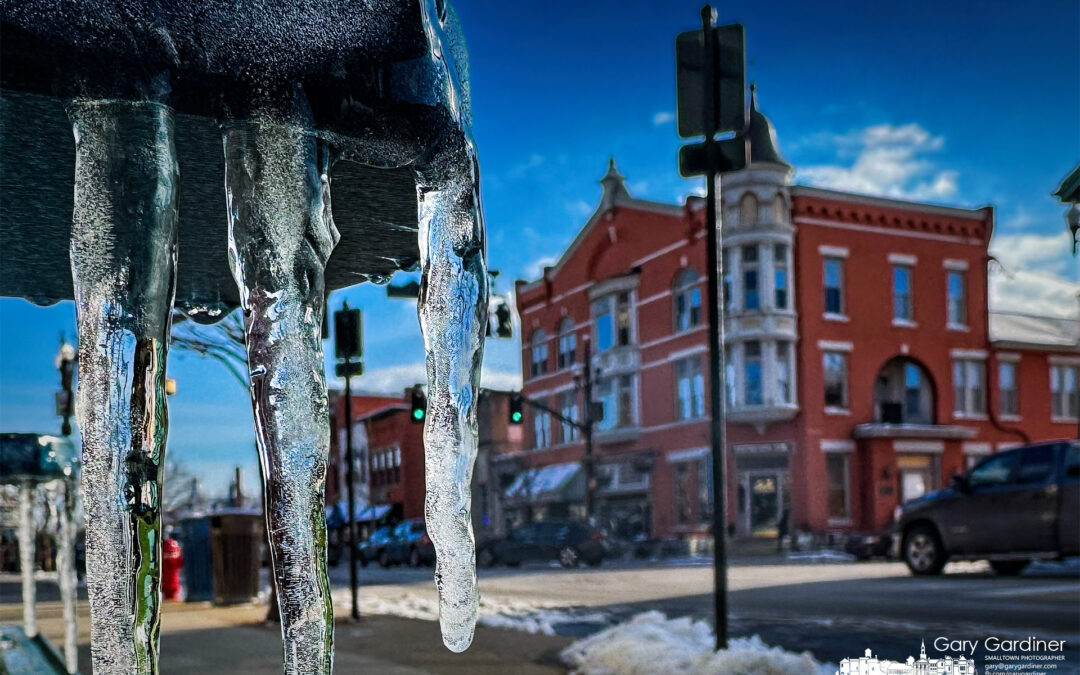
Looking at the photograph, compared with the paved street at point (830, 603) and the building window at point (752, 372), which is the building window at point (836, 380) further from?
the paved street at point (830, 603)

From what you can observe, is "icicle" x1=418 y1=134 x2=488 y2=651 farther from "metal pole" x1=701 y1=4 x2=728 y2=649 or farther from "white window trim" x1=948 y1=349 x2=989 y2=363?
"white window trim" x1=948 y1=349 x2=989 y2=363

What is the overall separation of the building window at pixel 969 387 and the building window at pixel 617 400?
35.3 ft

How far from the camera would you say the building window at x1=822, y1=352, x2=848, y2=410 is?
34500 millimetres

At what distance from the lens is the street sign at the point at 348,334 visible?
11484mm

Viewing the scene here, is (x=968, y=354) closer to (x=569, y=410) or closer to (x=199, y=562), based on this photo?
(x=569, y=410)

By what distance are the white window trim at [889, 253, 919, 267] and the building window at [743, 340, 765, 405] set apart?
541 cm

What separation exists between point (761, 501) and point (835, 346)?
17.2 feet

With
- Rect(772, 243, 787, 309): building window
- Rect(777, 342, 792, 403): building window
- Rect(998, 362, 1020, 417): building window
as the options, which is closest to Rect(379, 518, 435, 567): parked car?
Rect(777, 342, 792, 403): building window

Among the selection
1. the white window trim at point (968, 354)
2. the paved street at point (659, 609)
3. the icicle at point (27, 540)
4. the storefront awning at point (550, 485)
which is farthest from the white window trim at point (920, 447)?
the icicle at point (27, 540)

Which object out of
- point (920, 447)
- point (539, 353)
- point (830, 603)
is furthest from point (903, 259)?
point (830, 603)

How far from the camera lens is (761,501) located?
34062 millimetres

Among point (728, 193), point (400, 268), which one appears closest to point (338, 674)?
point (400, 268)

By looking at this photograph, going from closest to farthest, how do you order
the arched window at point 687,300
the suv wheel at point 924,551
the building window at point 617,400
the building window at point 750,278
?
the suv wheel at point 924,551 < the building window at point 750,278 < the arched window at point 687,300 < the building window at point 617,400

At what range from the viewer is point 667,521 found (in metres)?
37.0
